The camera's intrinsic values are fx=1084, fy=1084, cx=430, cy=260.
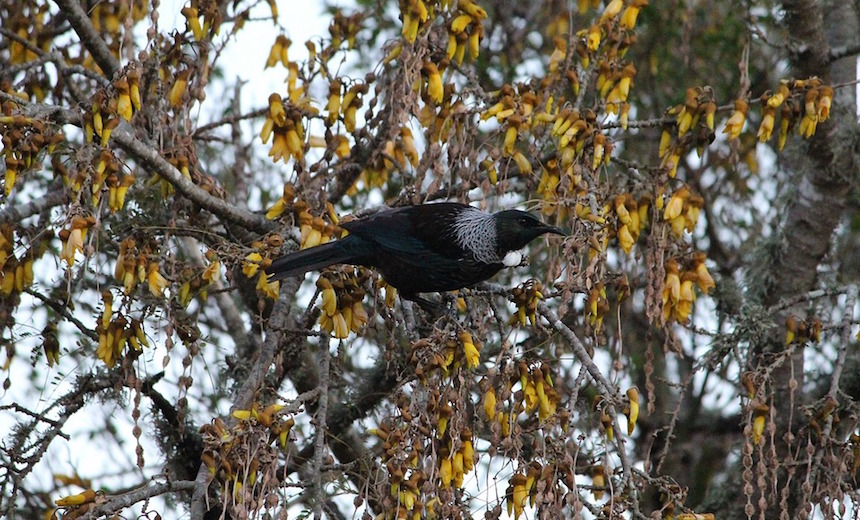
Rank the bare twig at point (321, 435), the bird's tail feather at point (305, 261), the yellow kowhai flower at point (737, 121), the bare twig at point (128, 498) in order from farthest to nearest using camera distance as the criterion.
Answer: the bird's tail feather at point (305, 261) → the yellow kowhai flower at point (737, 121) → the bare twig at point (321, 435) → the bare twig at point (128, 498)

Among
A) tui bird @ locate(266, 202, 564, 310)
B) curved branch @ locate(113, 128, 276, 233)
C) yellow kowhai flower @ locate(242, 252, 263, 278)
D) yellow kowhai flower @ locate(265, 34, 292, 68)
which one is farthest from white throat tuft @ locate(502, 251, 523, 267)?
yellow kowhai flower @ locate(265, 34, 292, 68)

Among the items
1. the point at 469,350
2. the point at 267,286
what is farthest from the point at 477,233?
the point at 469,350

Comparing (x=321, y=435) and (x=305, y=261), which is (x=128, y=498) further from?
(x=305, y=261)

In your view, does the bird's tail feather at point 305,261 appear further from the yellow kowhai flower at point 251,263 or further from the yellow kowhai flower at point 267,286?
the yellow kowhai flower at point 251,263

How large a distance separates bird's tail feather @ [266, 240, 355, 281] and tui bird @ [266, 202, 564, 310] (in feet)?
0.19

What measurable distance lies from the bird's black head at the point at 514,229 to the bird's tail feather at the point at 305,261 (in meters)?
0.58

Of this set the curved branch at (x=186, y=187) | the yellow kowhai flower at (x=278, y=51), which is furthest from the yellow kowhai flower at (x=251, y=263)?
the yellow kowhai flower at (x=278, y=51)

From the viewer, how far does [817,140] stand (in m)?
4.61

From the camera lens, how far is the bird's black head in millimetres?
3828

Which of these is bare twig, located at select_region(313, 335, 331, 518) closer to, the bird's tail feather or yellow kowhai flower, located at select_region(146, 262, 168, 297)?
the bird's tail feather

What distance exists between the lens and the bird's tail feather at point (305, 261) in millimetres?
3549

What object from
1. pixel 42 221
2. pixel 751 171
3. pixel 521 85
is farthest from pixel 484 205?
pixel 751 171

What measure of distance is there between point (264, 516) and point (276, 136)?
154 cm

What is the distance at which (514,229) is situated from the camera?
3846 millimetres
